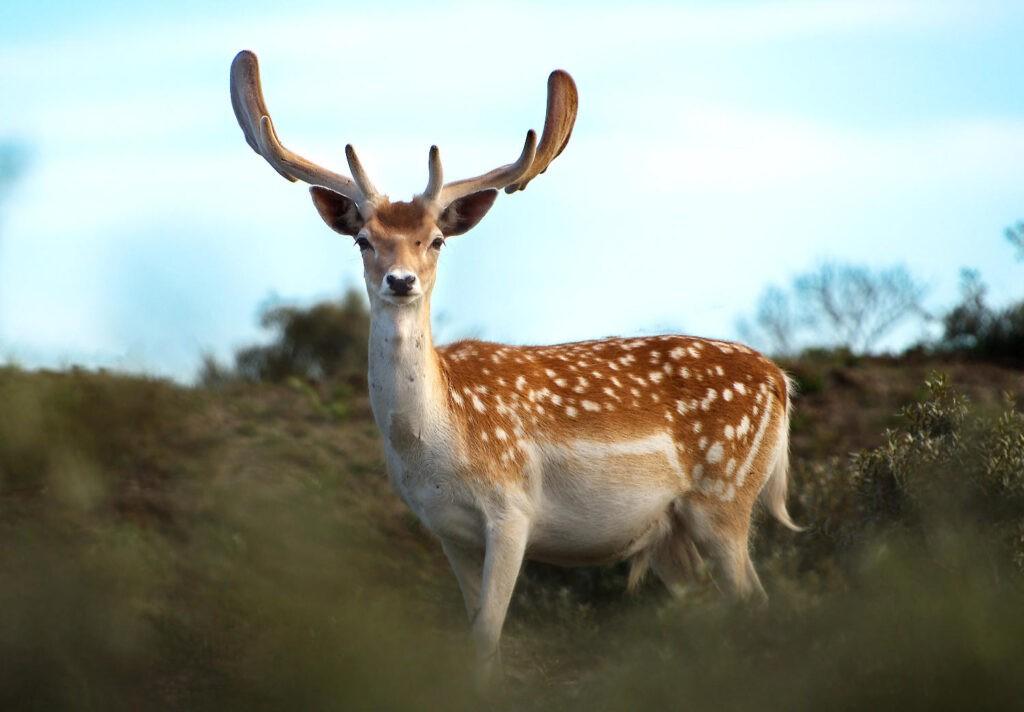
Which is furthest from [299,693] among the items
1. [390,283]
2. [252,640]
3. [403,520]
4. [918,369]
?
[918,369]

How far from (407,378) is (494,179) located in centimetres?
132

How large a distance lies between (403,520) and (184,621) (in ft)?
10.7

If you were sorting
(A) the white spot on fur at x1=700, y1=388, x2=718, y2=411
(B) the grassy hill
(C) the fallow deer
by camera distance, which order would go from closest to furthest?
1. (B) the grassy hill
2. (C) the fallow deer
3. (A) the white spot on fur at x1=700, y1=388, x2=718, y2=411

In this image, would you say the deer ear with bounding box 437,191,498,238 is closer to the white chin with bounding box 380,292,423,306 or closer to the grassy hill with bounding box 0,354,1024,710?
the white chin with bounding box 380,292,423,306

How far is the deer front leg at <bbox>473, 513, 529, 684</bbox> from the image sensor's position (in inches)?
297

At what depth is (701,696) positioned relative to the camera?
6477 millimetres

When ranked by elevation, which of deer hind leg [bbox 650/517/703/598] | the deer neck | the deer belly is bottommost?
deer hind leg [bbox 650/517/703/598]

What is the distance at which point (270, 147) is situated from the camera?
8.25 m

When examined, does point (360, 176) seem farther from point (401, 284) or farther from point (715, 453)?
point (715, 453)

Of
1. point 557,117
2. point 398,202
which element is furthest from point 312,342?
point 398,202

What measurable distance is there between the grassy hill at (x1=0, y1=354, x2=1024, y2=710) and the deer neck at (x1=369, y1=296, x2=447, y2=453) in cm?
93

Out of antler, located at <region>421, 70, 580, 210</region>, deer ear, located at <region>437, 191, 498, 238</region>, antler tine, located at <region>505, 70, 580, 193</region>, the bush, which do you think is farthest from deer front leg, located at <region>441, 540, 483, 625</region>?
the bush

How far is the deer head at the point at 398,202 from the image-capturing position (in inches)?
289

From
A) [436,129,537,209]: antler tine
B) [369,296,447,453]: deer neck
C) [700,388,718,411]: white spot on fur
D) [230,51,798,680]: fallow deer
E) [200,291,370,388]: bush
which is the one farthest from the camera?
[200,291,370,388]: bush
